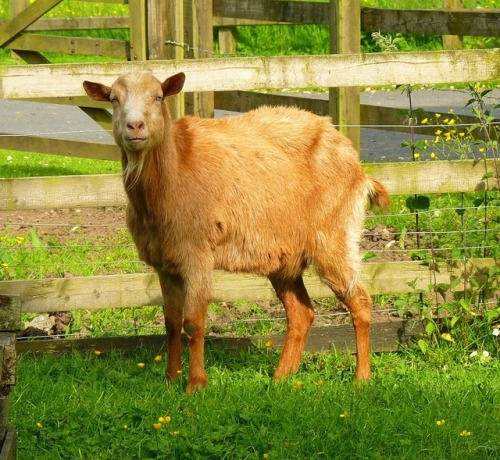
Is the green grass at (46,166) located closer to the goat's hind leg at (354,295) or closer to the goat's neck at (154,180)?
the goat's hind leg at (354,295)

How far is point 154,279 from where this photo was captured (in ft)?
21.8

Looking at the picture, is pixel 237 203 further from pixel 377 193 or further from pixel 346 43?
pixel 346 43

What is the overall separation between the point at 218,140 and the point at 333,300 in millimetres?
1939

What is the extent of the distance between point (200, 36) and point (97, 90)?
387 cm

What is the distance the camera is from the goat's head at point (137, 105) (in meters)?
5.61

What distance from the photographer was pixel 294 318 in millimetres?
6621

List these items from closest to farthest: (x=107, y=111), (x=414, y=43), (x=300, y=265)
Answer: (x=300, y=265) < (x=107, y=111) < (x=414, y=43)

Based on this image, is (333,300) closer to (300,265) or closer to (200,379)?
(300,265)

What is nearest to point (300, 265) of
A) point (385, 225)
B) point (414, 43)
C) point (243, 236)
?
point (243, 236)

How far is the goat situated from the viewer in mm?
5875

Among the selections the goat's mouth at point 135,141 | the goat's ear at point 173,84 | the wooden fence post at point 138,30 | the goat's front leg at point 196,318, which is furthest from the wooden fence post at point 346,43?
the goat's mouth at point 135,141

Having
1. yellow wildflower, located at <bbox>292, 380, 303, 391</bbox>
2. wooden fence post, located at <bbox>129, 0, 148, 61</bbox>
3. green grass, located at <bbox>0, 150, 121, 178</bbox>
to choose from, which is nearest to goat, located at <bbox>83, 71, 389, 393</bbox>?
yellow wildflower, located at <bbox>292, 380, 303, 391</bbox>

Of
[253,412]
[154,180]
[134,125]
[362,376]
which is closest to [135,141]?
[134,125]

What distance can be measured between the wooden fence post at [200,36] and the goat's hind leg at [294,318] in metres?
3.28
